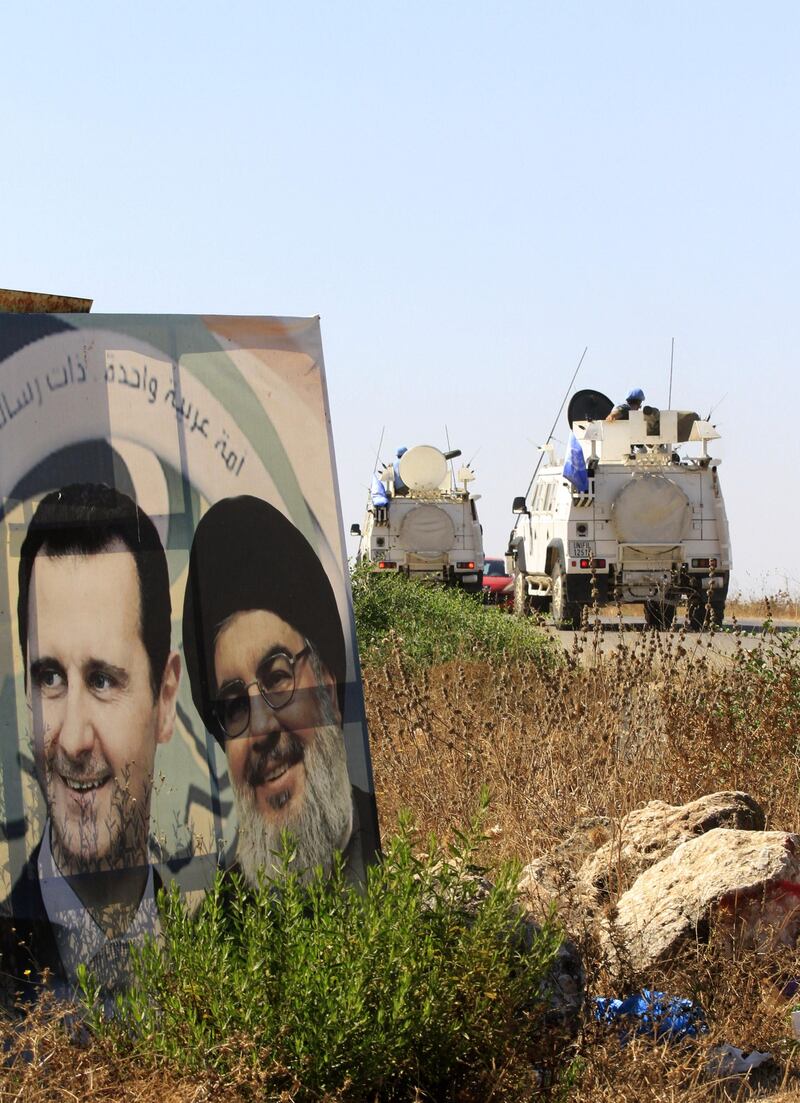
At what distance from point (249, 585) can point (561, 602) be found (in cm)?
1845

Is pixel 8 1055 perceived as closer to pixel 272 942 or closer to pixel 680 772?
pixel 272 942

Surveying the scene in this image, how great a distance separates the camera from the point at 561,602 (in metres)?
22.5

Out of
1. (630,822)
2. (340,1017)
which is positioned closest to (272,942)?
(340,1017)

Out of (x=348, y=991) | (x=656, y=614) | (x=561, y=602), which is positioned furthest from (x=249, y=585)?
(x=561, y=602)

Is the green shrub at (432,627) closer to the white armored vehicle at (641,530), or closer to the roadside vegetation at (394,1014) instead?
the roadside vegetation at (394,1014)

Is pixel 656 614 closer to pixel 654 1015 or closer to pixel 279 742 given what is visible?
pixel 654 1015

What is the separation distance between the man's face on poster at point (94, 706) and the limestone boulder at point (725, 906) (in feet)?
4.88

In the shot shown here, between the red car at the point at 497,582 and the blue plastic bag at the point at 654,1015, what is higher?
the red car at the point at 497,582

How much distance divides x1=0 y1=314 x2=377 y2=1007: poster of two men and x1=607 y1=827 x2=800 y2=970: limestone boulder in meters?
0.98

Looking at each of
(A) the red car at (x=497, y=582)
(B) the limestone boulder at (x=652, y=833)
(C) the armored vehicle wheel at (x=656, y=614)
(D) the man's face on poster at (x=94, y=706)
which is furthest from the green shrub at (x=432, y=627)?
(A) the red car at (x=497, y=582)

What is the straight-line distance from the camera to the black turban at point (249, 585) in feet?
13.6

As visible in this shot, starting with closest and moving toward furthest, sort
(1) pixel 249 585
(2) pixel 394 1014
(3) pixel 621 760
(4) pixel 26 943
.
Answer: (2) pixel 394 1014
(4) pixel 26 943
(1) pixel 249 585
(3) pixel 621 760

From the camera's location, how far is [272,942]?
3.51 metres

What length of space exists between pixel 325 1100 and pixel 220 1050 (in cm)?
25
